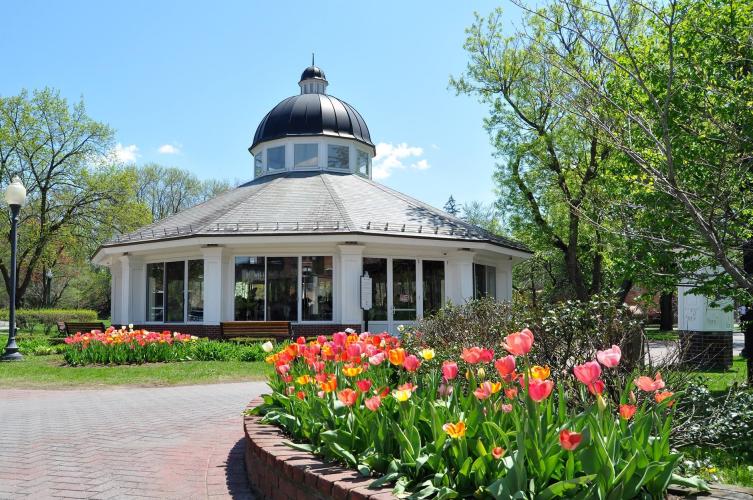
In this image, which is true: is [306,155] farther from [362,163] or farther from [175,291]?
[175,291]

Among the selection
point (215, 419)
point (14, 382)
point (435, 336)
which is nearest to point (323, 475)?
point (435, 336)

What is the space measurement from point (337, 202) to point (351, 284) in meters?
3.58

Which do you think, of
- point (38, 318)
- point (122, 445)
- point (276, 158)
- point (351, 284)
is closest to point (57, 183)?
point (38, 318)

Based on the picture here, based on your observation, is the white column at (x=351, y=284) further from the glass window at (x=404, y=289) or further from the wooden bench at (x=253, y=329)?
the wooden bench at (x=253, y=329)

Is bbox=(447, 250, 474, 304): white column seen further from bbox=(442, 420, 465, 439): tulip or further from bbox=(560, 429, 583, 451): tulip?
bbox=(560, 429, 583, 451): tulip

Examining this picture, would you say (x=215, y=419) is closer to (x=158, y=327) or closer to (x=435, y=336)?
(x=435, y=336)

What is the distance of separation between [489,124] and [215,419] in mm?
20387

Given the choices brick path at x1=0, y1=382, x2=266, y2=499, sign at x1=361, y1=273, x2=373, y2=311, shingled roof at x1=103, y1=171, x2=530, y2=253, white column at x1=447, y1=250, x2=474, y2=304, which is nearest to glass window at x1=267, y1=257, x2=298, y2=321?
shingled roof at x1=103, y1=171, x2=530, y2=253

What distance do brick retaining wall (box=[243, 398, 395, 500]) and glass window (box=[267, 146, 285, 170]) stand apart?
2172 centimetres

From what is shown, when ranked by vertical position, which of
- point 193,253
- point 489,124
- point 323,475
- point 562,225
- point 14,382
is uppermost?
point 489,124

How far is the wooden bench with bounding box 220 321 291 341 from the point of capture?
56.4 ft

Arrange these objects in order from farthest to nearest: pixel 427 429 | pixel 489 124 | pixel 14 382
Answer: pixel 489 124 → pixel 14 382 → pixel 427 429

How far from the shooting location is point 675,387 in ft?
15.8

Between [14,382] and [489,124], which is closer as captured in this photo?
[14,382]
